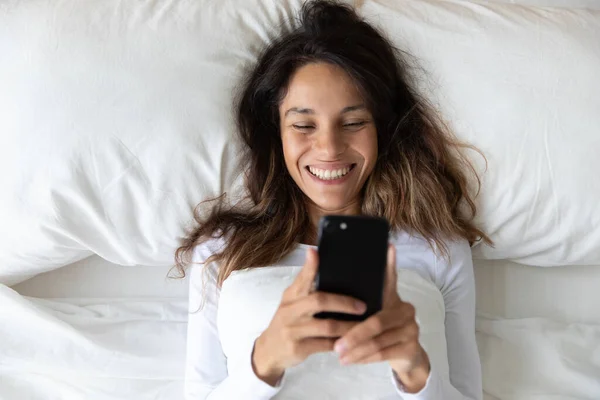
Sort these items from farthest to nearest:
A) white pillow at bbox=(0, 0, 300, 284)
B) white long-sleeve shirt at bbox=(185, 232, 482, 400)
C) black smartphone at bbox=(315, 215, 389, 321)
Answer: white pillow at bbox=(0, 0, 300, 284) < white long-sleeve shirt at bbox=(185, 232, 482, 400) < black smartphone at bbox=(315, 215, 389, 321)

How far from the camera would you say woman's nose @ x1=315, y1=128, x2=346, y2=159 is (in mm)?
1094

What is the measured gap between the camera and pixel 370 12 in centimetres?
126

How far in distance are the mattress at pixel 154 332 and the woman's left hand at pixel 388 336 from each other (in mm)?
485

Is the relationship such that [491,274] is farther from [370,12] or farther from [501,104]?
[370,12]

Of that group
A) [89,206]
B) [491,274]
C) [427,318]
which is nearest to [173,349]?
[89,206]

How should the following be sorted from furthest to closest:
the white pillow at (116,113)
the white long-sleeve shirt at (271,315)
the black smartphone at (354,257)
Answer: the white pillow at (116,113), the white long-sleeve shirt at (271,315), the black smartphone at (354,257)

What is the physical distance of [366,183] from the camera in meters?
1.25

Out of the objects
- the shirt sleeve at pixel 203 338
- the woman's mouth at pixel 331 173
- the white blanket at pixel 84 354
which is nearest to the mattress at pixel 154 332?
the white blanket at pixel 84 354

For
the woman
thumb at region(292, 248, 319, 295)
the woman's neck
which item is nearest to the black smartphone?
thumb at region(292, 248, 319, 295)

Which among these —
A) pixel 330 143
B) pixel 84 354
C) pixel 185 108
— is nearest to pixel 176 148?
pixel 185 108

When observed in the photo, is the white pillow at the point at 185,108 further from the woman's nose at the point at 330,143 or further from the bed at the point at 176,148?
the woman's nose at the point at 330,143

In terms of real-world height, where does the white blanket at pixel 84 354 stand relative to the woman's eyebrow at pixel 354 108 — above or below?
below

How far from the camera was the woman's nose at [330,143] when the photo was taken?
3.59 ft

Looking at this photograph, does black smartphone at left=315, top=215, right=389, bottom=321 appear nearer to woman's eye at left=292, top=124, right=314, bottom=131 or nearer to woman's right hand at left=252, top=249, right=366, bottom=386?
woman's right hand at left=252, top=249, right=366, bottom=386
